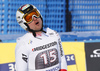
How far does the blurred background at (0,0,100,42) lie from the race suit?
128cm

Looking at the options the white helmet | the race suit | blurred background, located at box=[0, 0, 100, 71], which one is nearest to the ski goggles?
the white helmet

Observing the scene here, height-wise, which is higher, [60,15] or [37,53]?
[60,15]

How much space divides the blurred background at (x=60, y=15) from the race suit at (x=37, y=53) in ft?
4.18

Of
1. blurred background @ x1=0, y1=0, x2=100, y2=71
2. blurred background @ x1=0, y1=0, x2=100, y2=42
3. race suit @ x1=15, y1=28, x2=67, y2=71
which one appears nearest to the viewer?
race suit @ x1=15, y1=28, x2=67, y2=71

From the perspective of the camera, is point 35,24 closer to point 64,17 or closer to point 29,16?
point 29,16

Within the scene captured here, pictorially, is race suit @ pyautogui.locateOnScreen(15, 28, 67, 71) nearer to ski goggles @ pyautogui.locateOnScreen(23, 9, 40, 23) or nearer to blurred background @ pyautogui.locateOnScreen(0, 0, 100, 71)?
ski goggles @ pyautogui.locateOnScreen(23, 9, 40, 23)

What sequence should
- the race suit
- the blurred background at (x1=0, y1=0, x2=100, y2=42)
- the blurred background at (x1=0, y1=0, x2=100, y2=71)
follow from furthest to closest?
1. the blurred background at (x1=0, y1=0, x2=100, y2=42)
2. the blurred background at (x1=0, y1=0, x2=100, y2=71)
3. the race suit

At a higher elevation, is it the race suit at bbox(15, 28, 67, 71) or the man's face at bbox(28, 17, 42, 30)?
the man's face at bbox(28, 17, 42, 30)

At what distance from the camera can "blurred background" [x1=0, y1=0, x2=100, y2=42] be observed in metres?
2.51

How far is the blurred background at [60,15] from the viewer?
8.23ft

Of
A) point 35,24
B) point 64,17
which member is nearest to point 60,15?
point 64,17

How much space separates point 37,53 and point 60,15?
1.47 metres

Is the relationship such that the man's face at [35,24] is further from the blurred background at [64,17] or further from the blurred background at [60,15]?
the blurred background at [60,15]

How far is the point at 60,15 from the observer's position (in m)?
2.57
